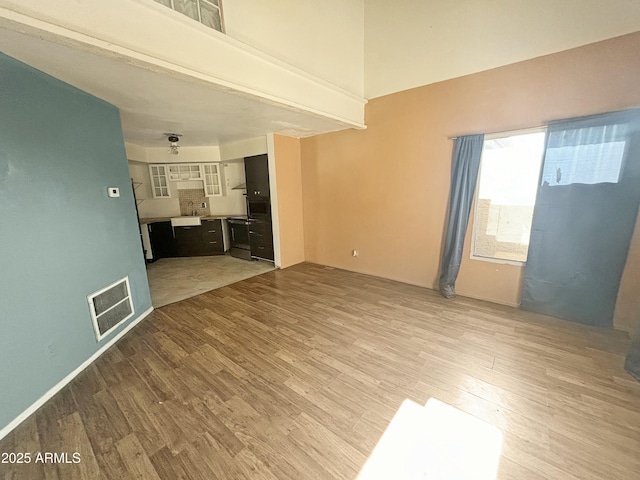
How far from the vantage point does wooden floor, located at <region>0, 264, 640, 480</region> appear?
1379 mm

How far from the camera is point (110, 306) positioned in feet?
8.27

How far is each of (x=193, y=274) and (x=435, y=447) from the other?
4438mm

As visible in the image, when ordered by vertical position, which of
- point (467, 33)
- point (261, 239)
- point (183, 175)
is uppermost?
point (467, 33)

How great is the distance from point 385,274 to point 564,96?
119 inches

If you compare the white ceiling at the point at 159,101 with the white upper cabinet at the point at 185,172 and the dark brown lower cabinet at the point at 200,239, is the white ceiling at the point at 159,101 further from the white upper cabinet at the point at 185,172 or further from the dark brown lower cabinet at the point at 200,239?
the dark brown lower cabinet at the point at 200,239

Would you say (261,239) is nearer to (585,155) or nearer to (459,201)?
(459,201)

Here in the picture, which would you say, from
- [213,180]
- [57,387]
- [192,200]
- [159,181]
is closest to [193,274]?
[192,200]

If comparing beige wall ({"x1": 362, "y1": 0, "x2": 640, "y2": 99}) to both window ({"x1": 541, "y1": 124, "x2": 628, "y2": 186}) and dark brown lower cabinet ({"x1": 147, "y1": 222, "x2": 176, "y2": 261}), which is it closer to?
window ({"x1": 541, "y1": 124, "x2": 628, "y2": 186})

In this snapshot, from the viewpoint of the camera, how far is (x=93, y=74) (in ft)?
6.38

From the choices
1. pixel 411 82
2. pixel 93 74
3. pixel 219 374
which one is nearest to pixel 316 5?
pixel 411 82

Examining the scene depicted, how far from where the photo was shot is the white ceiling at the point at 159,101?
1.67 metres

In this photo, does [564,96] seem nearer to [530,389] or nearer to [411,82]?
[411,82]

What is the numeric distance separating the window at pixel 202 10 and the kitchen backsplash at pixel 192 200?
4646 mm

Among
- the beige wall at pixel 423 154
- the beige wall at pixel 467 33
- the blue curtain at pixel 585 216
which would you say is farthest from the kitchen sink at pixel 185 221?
the blue curtain at pixel 585 216
